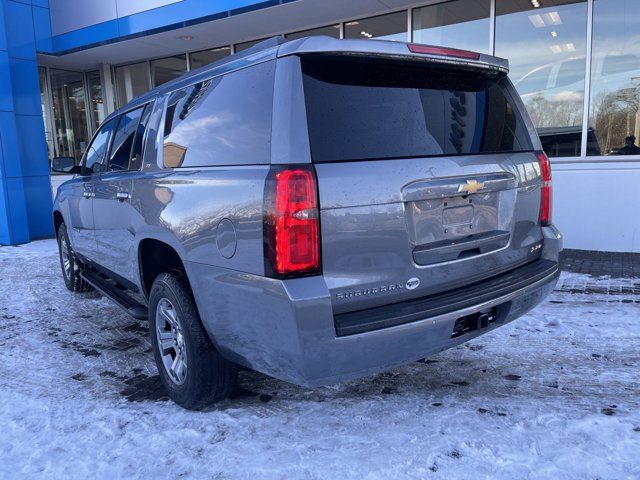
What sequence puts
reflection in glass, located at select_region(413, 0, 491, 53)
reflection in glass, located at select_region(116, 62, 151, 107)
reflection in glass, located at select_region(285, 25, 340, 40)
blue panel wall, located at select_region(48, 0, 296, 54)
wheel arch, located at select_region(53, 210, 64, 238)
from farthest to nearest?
reflection in glass, located at select_region(116, 62, 151, 107) → reflection in glass, located at select_region(285, 25, 340, 40) → blue panel wall, located at select_region(48, 0, 296, 54) → reflection in glass, located at select_region(413, 0, 491, 53) → wheel arch, located at select_region(53, 210, 64, 238)

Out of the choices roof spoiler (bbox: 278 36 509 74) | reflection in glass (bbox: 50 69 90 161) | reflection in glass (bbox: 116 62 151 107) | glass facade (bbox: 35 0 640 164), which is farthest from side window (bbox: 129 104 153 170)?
reflection in glass (bbox: 50 69 90 161)

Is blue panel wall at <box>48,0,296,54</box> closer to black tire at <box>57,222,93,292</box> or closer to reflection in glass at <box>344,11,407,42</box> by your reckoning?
reflection in glass at <box>344,11,407,42</box>

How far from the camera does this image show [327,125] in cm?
237

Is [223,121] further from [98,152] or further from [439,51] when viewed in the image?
[98,152]

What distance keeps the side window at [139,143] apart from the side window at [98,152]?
787mm

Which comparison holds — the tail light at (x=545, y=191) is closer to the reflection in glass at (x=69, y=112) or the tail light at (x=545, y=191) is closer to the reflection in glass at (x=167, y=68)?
the reflection in glass at (x=167, y=68)

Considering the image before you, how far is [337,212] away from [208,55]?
9771 mm

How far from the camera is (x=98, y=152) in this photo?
15.8 ft

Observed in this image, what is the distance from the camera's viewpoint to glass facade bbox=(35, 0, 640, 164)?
22.5 feet

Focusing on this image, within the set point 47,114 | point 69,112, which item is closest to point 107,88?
point 69,112

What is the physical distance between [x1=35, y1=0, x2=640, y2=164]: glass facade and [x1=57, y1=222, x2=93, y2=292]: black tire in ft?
19.3

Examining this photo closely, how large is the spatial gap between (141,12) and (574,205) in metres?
8.06

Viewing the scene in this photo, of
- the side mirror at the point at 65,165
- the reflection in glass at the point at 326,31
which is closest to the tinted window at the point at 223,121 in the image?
the side mirror at the point at 65,165

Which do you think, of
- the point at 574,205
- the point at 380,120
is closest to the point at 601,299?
the point at 574,205
